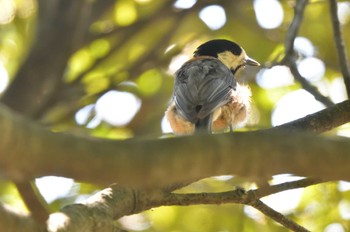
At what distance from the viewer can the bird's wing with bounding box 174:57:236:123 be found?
16.5ft

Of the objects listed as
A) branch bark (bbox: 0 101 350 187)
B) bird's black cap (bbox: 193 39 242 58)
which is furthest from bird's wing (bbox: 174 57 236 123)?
branch bark (bbox: 0 101 350 187)

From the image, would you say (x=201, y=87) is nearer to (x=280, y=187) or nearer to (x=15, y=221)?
(x=280, y=187)

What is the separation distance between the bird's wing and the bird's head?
0.25 m

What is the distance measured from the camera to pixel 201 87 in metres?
5.44

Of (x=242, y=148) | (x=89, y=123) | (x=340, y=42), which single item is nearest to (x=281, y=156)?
(x=242, y=148)

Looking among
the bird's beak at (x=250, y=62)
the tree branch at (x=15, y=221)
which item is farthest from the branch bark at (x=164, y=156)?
the bird's beak at (x=250, y=62)

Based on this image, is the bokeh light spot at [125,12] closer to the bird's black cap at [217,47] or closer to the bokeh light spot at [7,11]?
the bird's black cap at [217,47]

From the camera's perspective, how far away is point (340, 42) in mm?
4516

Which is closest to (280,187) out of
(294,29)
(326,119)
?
(326,119)

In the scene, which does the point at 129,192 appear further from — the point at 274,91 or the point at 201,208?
the point at 274,91

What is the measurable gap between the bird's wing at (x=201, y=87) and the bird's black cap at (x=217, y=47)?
0.24 m

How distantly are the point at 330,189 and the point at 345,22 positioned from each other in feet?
5.99

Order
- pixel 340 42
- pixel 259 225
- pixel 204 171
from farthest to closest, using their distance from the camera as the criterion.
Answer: pixel 259 225 → pixel 340 42 → pixel 204 171

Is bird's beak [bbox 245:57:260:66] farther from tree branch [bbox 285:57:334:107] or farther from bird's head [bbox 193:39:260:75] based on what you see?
Result: tree branch [bbox 285:57:334:107]
